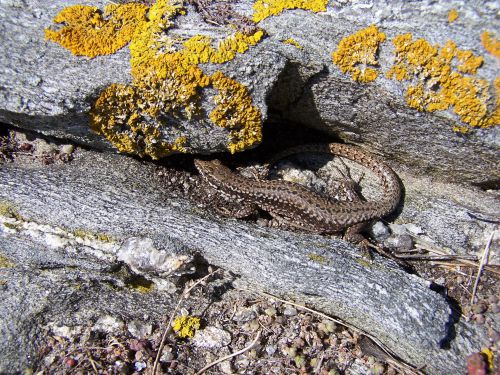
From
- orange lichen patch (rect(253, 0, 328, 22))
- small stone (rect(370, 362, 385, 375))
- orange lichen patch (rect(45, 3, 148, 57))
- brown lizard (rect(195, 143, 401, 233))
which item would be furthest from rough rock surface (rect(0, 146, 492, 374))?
orange lichen patch (rect(253, 0, 328, 22))

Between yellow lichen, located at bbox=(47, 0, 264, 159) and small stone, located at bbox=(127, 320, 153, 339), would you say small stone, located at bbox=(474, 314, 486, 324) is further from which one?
small stone, located at bbox=(127, 320, 153, 339)

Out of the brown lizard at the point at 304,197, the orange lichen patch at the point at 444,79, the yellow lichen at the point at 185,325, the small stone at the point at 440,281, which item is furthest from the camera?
Answer: the brown lizard at the point at 304,197

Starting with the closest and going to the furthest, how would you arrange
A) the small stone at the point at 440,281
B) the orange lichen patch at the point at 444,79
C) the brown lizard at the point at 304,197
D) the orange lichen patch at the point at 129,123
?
the orange lichen patch at the point at 444,79 → the orange lichen patch at the point at 129,123 → the small stone at the point at 440,281 → the brown lizard at the point at 304,197

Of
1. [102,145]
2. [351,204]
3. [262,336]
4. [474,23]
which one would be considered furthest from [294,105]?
[262,336]

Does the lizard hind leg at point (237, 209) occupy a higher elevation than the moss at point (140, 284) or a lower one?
higher

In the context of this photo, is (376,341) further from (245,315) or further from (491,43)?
(491,43)

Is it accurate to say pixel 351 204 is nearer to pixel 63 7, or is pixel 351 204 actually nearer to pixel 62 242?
pixel 62 242

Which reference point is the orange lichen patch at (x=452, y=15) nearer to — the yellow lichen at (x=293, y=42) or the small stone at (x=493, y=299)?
the yellow lichen at (x=293, y=42)

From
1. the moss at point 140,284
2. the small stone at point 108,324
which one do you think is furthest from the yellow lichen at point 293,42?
the small stone at point 108,324
